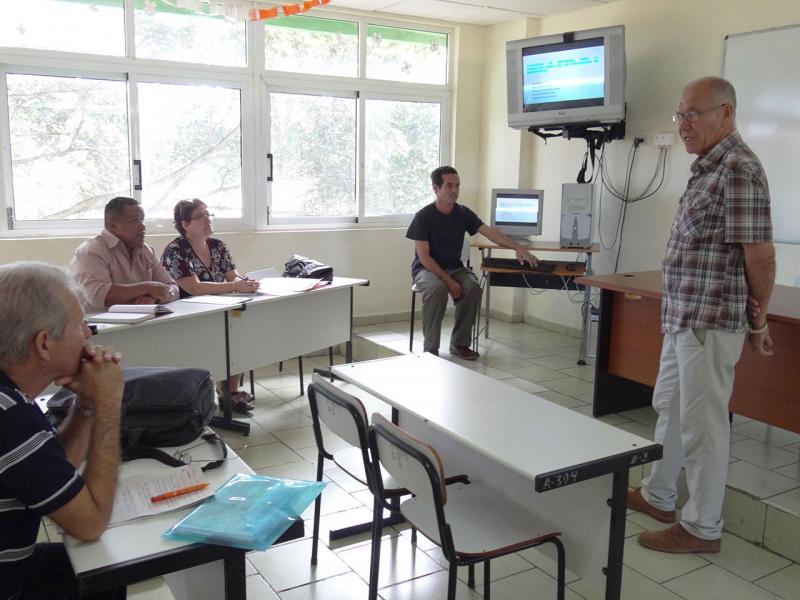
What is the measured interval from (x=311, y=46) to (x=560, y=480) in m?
4.89

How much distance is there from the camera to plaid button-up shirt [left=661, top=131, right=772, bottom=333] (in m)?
2.28

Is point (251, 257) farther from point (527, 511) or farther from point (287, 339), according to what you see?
point (527, 511)

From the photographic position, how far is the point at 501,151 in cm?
630

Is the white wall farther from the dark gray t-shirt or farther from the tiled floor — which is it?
the tiled floor

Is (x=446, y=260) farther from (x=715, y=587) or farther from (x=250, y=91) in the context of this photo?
(x=715, y=587)

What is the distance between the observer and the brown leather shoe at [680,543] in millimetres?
2604

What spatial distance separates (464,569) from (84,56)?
13.9 feet

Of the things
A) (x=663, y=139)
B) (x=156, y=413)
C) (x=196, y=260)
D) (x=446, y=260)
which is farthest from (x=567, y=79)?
(x=156, y=413)

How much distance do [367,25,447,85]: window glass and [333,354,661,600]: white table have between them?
169 inches

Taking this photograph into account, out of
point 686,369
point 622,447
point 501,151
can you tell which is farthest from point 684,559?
point 501,151

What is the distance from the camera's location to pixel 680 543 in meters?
2.61

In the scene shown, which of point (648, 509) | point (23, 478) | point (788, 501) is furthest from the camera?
point (648, 509)

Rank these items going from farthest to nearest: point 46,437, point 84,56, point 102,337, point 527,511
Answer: point 84,56 < point 102,337 < point 527,511 < point 46,437

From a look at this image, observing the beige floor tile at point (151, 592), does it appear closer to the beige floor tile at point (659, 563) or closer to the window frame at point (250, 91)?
the beige floor tile at point (659, 563)
